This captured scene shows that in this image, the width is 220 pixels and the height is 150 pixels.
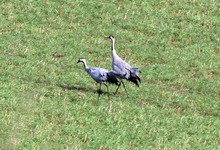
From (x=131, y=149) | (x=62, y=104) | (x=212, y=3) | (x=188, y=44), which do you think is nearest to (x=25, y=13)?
(x=188, y=44)

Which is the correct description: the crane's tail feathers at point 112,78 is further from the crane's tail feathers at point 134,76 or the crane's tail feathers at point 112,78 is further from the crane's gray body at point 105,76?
the crane's tail feathers at point 134,76

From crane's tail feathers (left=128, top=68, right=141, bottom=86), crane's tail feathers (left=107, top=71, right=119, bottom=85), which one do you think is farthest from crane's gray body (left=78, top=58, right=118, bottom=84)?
crane's tail feathers (left=128, top=68, right=141, bottom=86)

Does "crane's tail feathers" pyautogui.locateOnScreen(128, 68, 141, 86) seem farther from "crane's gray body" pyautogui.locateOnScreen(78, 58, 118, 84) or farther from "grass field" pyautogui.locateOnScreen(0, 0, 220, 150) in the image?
"crane's gray body" pyautogui.locateOnScreen(78, 58, 118, 84)

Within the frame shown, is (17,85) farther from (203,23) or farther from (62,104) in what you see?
(203,23)

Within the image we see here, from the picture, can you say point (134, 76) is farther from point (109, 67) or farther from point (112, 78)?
point (109, 67)

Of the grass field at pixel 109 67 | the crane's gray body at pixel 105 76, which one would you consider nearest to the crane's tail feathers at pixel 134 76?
the grass field at pixel 109 67

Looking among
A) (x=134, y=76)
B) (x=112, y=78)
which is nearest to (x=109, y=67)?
(x=134, y=76)

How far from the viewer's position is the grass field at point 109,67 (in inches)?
493

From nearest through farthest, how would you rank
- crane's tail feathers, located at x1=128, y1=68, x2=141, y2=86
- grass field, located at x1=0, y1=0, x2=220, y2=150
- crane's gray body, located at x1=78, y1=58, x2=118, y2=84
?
grass field, located at x1=0, y1=0, x2=220, y2=150
crane's gray body, located at x1=78, y1=58, x2=118, y2=84
crane's tail feathers, located at x1=128, y1=68, x2=141, y2=86

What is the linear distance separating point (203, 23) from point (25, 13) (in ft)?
21.8

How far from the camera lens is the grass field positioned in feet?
41.1

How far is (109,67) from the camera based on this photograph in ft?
64.4

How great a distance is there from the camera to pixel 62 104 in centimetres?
1441

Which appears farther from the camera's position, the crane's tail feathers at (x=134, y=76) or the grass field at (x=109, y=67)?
the crane's tail feathers at (x=134, y=76)
